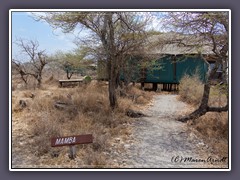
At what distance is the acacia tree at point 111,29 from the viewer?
327cm

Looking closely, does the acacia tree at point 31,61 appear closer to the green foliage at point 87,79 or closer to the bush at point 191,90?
the green foliage at point 87,79

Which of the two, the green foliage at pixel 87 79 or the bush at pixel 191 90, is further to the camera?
the bush at pixel 191 90

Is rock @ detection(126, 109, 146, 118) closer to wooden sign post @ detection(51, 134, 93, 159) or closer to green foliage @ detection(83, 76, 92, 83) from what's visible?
green foliage @ detection(83, 76, 92, 83)

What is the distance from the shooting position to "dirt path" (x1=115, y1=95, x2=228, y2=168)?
3.13 metres

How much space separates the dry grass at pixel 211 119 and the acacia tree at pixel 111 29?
3.17 feet

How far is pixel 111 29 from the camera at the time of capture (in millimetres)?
3994

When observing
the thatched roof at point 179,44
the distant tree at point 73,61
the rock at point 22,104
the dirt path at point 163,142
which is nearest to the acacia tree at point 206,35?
the thatched roof at point 179,44

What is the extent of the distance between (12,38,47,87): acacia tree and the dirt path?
1470 millimetres

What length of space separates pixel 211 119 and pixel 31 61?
99.9 inches

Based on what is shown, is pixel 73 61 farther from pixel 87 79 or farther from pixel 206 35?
pixel 206 35

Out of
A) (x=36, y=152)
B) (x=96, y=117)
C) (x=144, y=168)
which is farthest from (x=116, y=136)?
(x=36, y=152)
